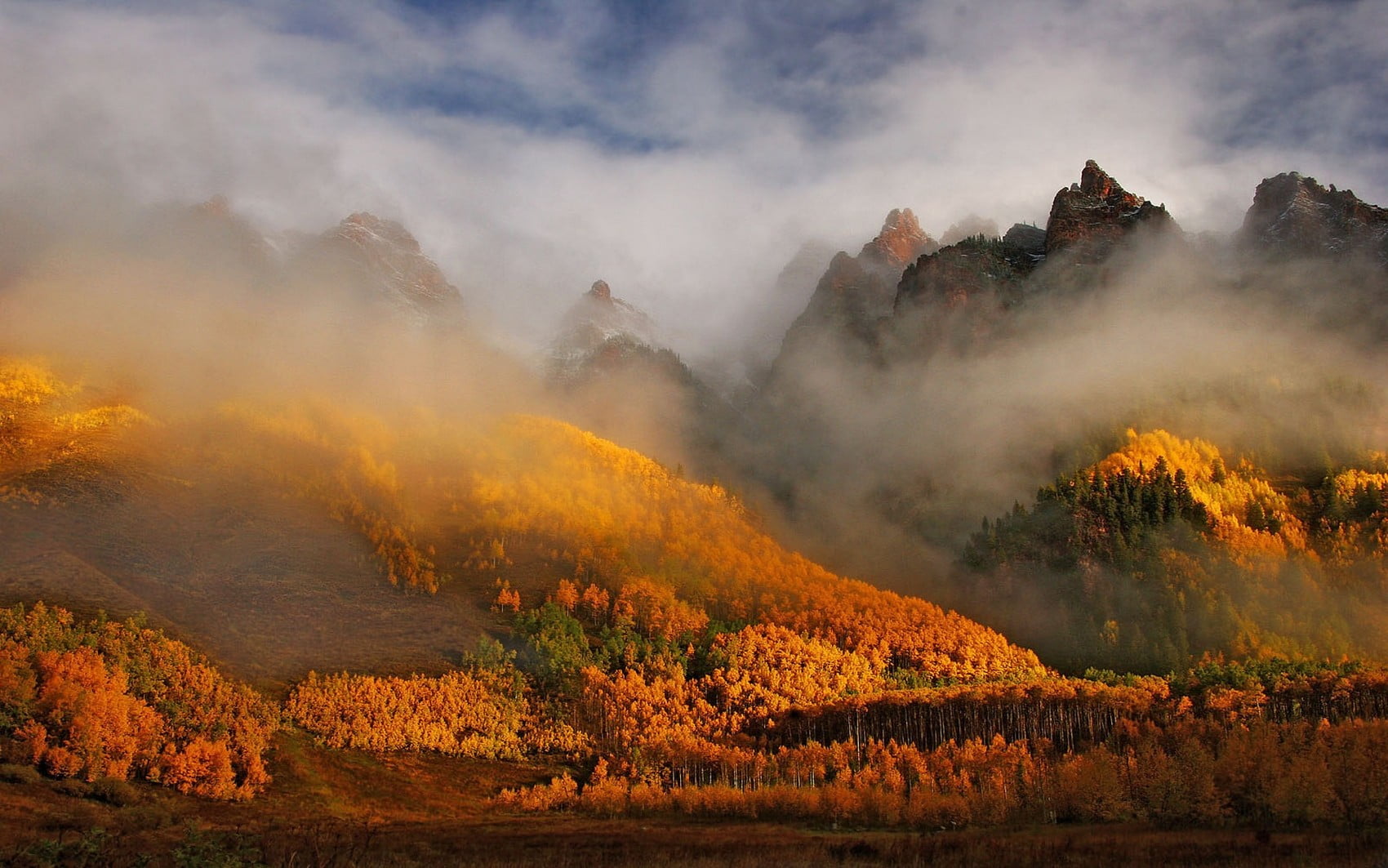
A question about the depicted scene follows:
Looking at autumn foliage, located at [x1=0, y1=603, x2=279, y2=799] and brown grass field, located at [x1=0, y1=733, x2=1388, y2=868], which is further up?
autumn foliage, located at [x1=0, y1=603, x2=279, y2=799]

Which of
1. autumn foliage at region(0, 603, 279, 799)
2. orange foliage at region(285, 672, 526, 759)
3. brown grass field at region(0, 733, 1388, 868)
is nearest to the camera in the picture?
brown grass field at region(0, 733, 1388, 868)

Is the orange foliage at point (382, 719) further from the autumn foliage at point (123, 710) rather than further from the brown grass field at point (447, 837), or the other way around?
the autumn foliage at point (123, 710)

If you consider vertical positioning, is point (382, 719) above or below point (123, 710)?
below

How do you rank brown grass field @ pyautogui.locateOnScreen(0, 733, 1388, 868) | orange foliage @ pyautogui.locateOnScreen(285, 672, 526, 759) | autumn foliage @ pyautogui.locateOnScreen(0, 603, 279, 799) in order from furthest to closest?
1. orange foliage @ pyautogui.locateOnScreen(285, 672, 526, 759)
2. autumn foliage @ pyautogui.locateOnScreen(0, 603, 279, 799)
3. brown grass field @ pyautogui.locateOnScreen(0, 733, 1388, 868)

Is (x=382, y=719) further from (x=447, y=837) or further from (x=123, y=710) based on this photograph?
(x=447, y=837)

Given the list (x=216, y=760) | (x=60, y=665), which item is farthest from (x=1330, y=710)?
(x=60, y=665)

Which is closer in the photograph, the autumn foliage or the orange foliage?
the autumn foliage

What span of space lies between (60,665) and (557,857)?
348 ft

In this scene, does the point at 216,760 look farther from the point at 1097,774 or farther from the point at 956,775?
the point at 1097,774

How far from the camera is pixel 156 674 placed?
166625 mm

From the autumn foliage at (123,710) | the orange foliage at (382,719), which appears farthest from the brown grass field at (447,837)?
the orange foliage at (382,719)

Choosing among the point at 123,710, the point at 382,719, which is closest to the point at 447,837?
the point at 123,710

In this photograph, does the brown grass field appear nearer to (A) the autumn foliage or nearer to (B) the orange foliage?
(A) the autumn foliage

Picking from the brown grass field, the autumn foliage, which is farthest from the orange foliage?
the autumn foliage
